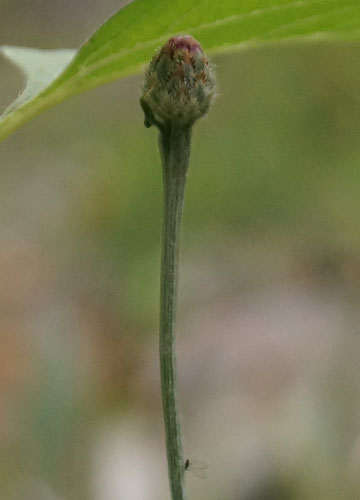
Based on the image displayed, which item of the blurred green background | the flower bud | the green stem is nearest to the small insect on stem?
the green stem

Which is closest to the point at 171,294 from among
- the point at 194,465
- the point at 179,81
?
the point at 179,81

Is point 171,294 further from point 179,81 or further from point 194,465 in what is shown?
point 194,465

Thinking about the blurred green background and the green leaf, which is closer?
the green leaf

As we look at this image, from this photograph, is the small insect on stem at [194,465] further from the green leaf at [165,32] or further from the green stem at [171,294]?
the green leaf at [165,32]

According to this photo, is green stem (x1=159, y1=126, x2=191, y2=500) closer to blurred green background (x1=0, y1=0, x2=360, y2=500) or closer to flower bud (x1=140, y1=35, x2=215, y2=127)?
flower bud (x1=140, y1=35, x2=215, y2=127)

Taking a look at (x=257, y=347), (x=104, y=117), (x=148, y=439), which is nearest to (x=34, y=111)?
(x=148, y=439)

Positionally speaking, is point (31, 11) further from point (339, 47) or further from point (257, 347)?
point (257, 347)

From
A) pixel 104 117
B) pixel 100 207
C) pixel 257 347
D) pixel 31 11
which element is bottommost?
pixel 257 347

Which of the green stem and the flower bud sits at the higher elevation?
the flower bud
